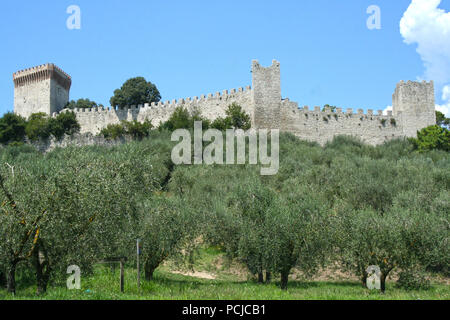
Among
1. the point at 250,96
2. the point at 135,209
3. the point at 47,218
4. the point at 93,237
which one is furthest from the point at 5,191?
the point at 250,96

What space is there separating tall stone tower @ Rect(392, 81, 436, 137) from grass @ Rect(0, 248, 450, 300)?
80.0ft

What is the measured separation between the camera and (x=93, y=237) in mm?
11391

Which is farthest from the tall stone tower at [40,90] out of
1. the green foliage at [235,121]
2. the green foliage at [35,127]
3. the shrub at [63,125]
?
the green foliage at [235,121]

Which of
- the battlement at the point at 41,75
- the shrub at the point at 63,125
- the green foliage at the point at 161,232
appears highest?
the battlement at the point at 41,75

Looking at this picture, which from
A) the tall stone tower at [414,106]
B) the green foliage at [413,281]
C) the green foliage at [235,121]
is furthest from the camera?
the tall stone tower at [414,106]

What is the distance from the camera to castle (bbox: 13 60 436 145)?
36.8m

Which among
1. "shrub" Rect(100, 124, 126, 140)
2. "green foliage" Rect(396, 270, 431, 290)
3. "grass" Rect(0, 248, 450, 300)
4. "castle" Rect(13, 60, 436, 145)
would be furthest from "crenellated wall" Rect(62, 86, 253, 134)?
"green foliage" Rect(396, 270, 431, 290)

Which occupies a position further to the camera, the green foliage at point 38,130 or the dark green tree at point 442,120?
the dark green tree at point 442,120

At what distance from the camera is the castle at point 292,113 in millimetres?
36844

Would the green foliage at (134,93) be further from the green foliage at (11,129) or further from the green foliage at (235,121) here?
the green foliage at (235,121)

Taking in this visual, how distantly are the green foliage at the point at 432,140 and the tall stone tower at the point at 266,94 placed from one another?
1083cm

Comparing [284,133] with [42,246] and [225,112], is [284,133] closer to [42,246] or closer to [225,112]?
[225,112]

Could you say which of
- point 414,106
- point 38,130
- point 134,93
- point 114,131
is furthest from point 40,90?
point 414,106
